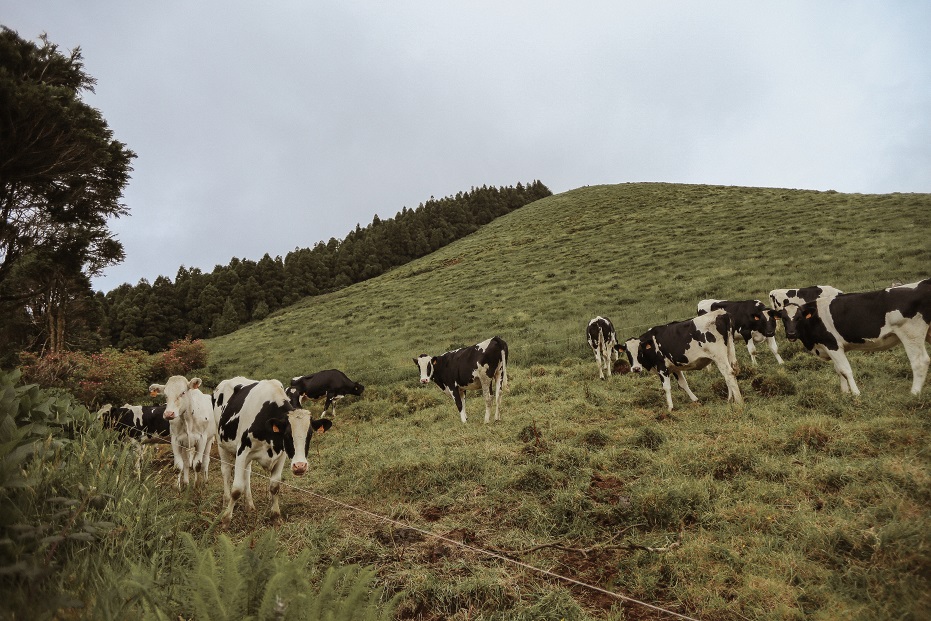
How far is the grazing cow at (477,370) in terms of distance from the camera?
10688mm

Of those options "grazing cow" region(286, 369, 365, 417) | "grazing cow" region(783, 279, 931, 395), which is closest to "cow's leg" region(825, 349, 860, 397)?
"grazing cow" region(783, 279, 931, 395)

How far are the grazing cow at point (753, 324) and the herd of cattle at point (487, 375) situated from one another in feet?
0.11

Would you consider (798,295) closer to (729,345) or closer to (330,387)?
(729,345)

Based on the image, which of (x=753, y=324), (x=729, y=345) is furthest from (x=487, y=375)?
(x=753, y=324)

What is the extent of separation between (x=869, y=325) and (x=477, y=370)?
757 centimetres

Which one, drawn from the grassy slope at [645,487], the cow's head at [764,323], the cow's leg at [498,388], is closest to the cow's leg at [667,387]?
the grassy slope at [645,487]

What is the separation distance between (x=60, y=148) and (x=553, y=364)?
14.2m

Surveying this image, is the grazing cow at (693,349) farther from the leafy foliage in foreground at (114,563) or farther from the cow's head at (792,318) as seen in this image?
the leafy foliage in foreground at (114,563)

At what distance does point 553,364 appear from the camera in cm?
1425

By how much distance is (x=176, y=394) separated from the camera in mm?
7461

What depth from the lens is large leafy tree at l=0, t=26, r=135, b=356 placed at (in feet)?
31.6

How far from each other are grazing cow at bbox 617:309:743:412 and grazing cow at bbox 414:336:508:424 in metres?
3.36

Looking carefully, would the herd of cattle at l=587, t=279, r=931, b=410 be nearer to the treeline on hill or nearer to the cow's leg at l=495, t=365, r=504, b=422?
the cow's leg at l=495, t=365, r=504, b=422

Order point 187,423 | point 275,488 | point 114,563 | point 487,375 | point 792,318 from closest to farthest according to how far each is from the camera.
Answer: point 114,563
point 275,488
point 187,423
point 792,318
point 487,375
